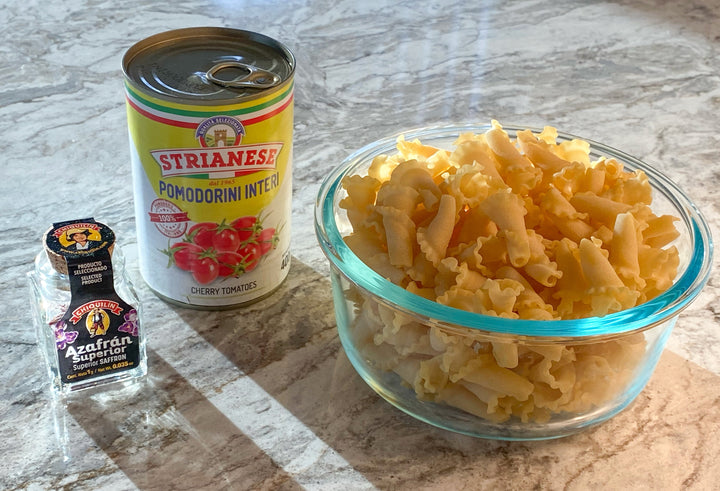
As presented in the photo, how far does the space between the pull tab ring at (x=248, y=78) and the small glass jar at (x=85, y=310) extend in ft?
0.56

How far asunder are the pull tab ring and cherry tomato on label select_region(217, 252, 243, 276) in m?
0.17

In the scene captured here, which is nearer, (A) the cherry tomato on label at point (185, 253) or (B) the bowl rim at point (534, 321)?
(B) the bowl rim at point (534, 321)

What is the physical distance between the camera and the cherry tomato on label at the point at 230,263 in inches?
33.9

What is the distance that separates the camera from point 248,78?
81 centimetres

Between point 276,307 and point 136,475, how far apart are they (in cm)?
25

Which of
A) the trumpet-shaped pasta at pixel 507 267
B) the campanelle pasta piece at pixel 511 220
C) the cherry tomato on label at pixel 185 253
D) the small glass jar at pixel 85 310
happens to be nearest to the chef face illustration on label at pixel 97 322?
the small glass jar at pixel 85 310

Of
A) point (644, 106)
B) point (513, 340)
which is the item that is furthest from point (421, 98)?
point (513, 340)

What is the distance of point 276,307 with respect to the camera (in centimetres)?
93

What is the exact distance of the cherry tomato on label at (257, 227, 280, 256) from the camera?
0.88 meters

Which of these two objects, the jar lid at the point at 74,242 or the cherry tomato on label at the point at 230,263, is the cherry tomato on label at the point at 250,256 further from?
the jar lid at the point at 74,242

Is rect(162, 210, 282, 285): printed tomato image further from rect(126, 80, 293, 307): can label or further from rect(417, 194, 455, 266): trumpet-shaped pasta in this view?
rect(417, 194, 455, 266): trumpet-shaped pasta

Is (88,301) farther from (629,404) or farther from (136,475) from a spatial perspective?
(629,404)

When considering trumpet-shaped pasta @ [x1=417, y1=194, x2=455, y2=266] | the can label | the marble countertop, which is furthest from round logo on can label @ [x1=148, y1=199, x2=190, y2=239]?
trumpet-shaped pasta @ [x1=417, y1=194, x2=455, y2=266]

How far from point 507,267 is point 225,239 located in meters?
0.28
